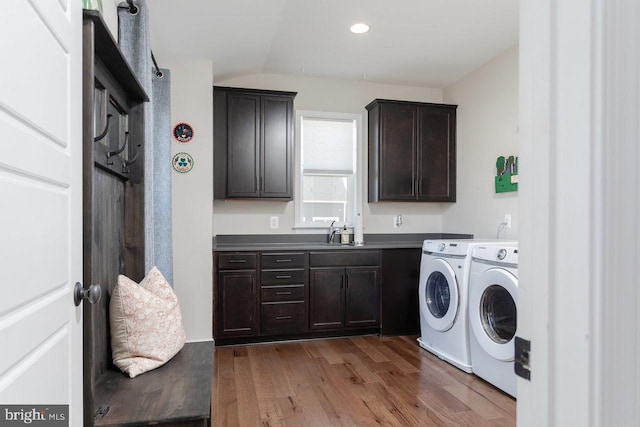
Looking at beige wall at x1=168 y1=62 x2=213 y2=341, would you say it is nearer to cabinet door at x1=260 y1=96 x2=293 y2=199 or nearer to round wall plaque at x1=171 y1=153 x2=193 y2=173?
round wall plaque at x1=171 y1=153 x2=193 y2=173

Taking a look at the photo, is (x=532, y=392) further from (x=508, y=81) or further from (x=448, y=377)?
(x=508, y=81)

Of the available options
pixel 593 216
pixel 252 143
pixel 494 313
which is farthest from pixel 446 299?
pixel 593 216

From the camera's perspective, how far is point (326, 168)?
4.30 m

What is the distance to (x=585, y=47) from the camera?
0.50m

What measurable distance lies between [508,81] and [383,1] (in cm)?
157

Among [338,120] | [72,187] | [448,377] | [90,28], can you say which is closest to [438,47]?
[338,120]

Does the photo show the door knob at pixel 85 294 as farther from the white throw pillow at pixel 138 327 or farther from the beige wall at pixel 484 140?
the beige wall at pixel 484 140

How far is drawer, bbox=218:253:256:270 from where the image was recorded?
3471mm

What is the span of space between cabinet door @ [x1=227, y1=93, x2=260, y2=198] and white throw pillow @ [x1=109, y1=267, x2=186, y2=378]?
2.16 m

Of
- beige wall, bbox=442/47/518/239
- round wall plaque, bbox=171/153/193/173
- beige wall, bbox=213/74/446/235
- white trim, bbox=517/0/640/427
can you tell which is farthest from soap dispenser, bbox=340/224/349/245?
white trim, bbox=517/0/640/427

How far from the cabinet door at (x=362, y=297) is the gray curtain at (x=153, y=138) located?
1811mm

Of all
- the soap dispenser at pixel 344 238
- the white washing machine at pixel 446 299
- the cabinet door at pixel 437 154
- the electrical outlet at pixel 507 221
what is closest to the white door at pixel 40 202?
the white washing machine at pixel 446 299

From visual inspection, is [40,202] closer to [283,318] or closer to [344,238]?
[283,318]

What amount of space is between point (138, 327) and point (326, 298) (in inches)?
91.6
